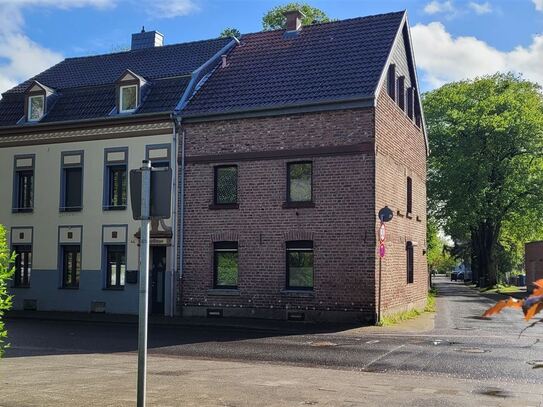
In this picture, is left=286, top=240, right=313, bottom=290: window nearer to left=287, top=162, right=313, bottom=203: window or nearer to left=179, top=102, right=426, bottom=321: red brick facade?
left=179, top=102, right=426, bottom=321: red brick facade

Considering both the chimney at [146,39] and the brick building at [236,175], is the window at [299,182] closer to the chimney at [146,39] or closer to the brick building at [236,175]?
the brick building at [236,175]

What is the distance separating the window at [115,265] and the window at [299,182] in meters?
6.67

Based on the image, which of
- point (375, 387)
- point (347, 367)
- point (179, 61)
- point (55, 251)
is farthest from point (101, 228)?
point (375, 387)

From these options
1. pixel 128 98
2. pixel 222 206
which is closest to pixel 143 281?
pixel 222 206

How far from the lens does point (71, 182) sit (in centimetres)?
2367

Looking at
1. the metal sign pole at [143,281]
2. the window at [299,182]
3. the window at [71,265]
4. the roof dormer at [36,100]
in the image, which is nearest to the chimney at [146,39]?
the roof dormer at [36,100]

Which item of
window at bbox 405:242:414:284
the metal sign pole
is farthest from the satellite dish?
the metal sign pole

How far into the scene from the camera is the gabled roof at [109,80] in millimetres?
22859

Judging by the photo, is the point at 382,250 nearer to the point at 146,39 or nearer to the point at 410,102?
the point at 410,102

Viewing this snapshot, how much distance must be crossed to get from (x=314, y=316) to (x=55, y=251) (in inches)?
410

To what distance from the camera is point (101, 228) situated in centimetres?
2262

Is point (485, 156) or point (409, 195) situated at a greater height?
point (485, 156)

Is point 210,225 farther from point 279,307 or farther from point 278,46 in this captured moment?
point 278,46

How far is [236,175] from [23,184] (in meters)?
9.43
